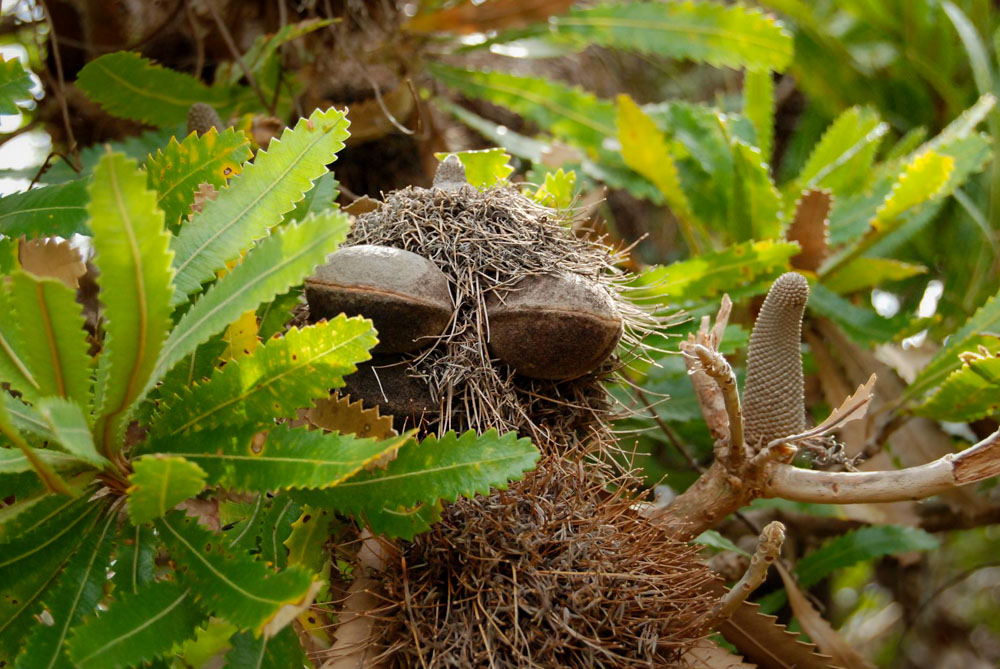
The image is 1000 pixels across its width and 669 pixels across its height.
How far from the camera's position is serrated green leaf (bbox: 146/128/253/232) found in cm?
88

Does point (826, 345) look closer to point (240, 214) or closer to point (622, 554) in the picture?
point (622, 554)

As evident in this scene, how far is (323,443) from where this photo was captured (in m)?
0.68

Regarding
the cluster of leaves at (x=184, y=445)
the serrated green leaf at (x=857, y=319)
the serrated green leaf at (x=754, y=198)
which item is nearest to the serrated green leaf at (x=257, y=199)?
the cluster of leaves at (x=184, y=445)

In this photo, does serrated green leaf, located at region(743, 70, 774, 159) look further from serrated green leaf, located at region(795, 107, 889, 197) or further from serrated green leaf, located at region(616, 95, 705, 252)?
serrated green leaf, located at region(616, 95, 705, 252)

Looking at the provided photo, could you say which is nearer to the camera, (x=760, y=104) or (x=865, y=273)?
(x=865, y=273)

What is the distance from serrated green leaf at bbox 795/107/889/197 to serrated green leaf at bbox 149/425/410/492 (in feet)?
3.78

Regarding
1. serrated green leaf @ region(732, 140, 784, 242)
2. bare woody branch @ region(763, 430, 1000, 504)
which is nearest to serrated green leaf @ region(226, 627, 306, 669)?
bare woody branch @ region(763, 430, 1000, 504)

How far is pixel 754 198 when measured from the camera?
1432mm

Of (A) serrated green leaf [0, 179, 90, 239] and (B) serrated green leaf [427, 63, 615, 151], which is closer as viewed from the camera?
(A) serrated green leaf [0, 179, 90, 239]

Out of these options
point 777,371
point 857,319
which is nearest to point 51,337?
point 777,371

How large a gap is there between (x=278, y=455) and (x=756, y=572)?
47cm

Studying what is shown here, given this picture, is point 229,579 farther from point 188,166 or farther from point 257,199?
point 188,166

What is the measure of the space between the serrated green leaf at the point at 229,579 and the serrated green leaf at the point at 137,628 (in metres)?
0.02

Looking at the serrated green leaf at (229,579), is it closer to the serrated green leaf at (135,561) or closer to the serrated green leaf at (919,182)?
the serrated green leaf at (135,561)
